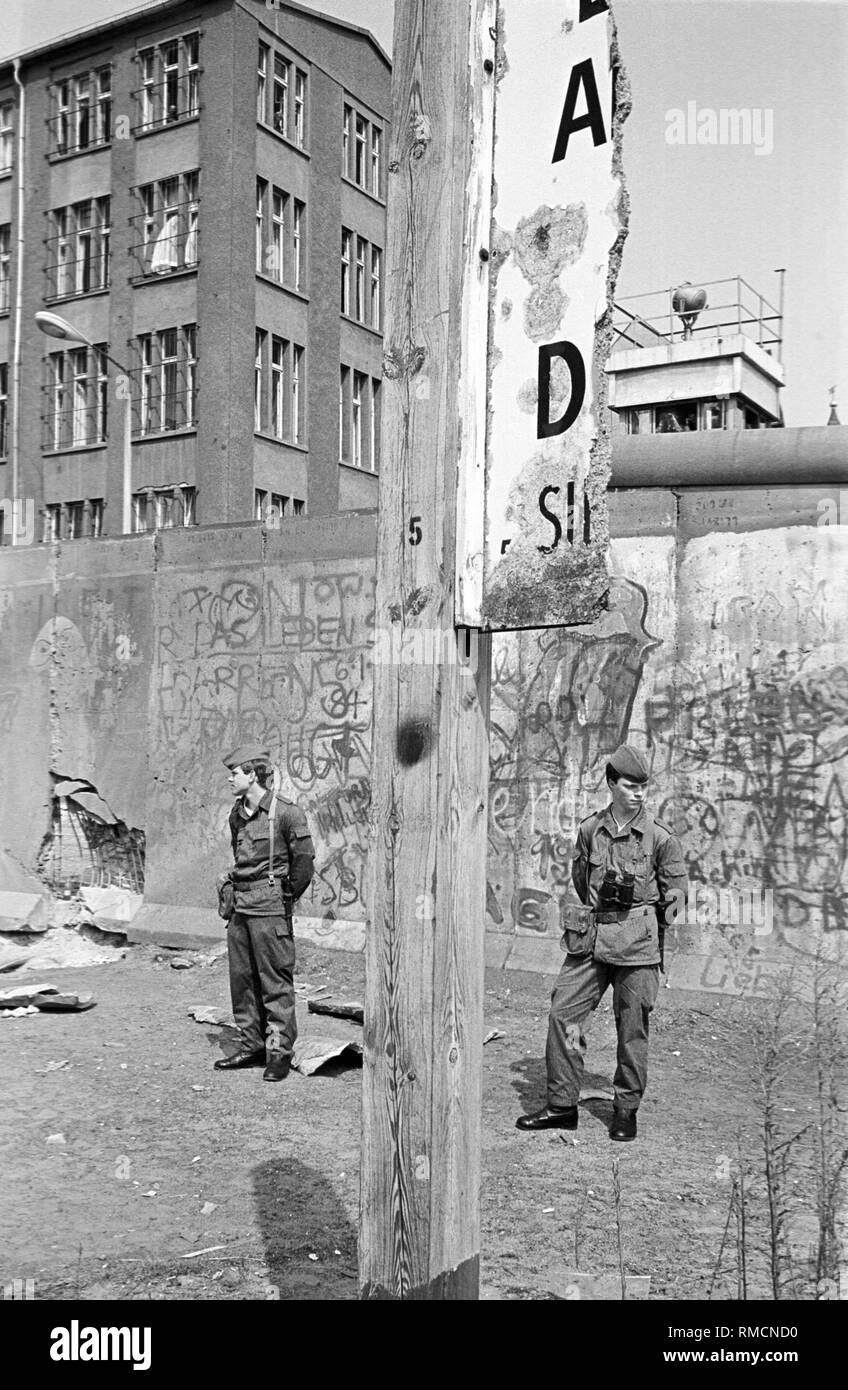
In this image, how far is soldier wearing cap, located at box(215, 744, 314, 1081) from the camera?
721 centimetres

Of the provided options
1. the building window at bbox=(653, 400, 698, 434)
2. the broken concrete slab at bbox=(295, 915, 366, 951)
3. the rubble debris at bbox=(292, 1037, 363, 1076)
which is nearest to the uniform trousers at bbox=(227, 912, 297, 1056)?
the rubble debris at bbox=(292, 1037, 363, 1076)

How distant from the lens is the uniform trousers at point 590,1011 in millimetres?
6148

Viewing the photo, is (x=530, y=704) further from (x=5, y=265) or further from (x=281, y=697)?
(x=5, y=265)

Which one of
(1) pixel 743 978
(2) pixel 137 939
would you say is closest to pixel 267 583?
(2) pixel 137 939

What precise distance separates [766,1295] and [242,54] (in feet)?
101

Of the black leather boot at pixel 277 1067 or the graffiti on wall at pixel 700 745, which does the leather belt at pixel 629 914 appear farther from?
the graffiti on wall at pixel 700 745

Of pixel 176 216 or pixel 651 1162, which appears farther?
pixel 176 216

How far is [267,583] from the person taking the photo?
10617 mm

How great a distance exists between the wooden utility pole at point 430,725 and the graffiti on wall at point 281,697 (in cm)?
717

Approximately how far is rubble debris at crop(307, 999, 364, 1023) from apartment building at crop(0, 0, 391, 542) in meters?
20.6

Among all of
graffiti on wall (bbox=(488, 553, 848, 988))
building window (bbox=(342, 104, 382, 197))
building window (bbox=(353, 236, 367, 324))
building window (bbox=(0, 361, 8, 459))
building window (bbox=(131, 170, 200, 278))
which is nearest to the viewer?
graffiti on wall (bbox=(488, 553, 848, 988))

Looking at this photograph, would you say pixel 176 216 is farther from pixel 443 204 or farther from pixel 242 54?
pixel 443 204

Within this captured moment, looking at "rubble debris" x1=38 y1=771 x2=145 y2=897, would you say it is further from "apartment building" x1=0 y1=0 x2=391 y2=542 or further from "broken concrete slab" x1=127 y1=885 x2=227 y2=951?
"apartment building" x1=0 y1=0 x2=391 y2=542

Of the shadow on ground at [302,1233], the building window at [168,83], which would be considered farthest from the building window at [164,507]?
the shadow on ground at [302,1233]
